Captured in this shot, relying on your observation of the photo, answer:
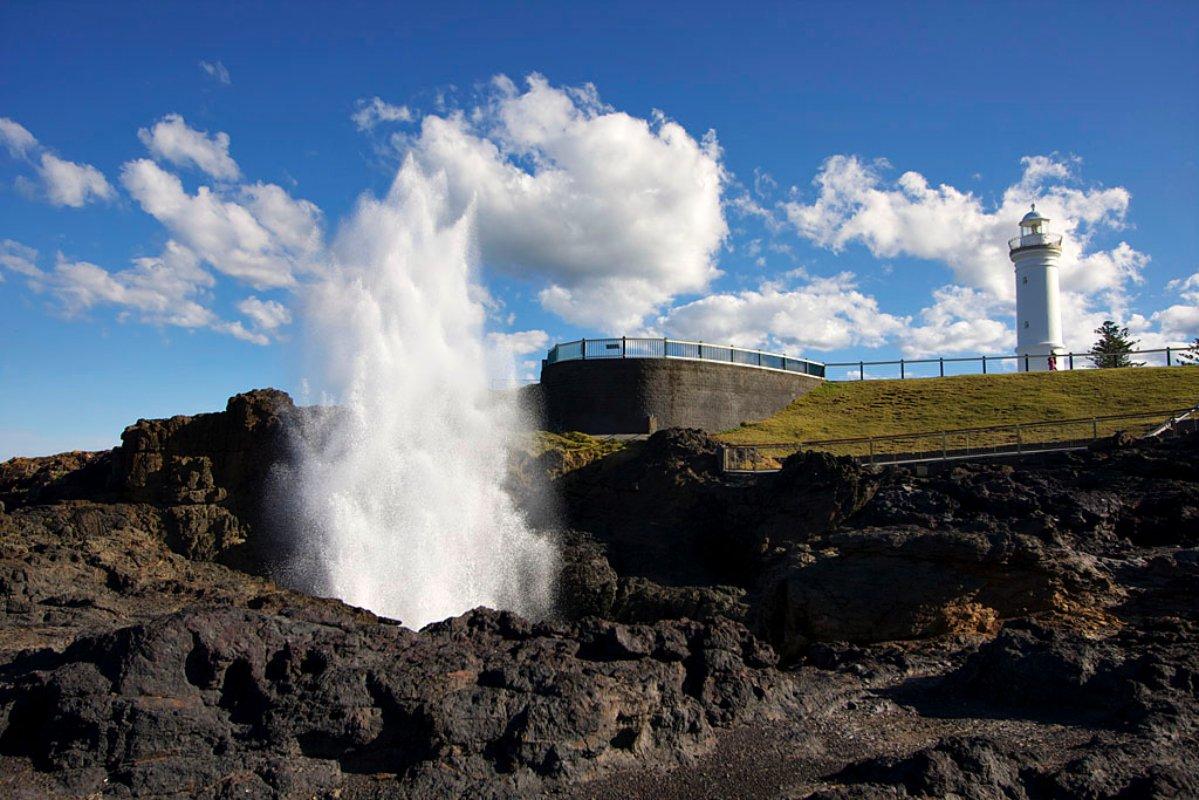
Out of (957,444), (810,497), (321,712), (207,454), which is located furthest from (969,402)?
(321,712)

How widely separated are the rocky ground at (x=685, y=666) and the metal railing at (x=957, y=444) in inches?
113

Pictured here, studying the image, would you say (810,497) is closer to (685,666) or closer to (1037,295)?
(685,666)

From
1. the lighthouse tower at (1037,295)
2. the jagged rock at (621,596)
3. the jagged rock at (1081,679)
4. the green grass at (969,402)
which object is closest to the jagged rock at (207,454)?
the jagged rock at (621,596)

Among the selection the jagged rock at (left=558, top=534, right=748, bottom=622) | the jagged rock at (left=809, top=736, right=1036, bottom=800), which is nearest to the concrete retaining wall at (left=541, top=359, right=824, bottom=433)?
the jagged rock at (left=558, top=534, right=748, bottom=622)

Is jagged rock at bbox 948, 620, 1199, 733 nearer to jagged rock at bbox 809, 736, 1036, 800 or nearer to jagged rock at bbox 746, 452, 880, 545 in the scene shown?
jagged rock at bbox 809, 736, 1036, 800

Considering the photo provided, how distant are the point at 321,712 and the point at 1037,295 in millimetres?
46873

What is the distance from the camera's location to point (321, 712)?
7.73 metres

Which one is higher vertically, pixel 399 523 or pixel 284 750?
→ pixel 399 523

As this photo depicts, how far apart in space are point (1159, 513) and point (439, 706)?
1546cm

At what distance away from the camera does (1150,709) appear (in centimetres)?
867

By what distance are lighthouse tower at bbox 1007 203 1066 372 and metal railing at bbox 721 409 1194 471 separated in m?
20.2

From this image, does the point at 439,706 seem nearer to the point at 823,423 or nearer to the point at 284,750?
the point at 284,750

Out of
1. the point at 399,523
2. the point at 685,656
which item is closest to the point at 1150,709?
the point at 685,656

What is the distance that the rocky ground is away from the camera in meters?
7.28
